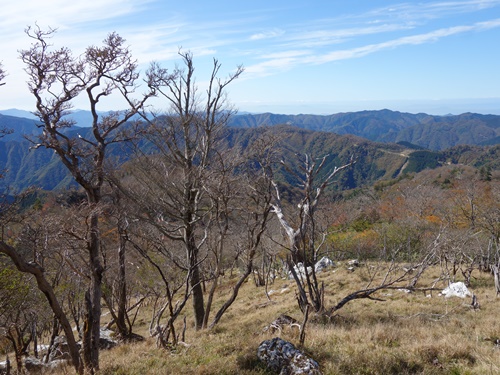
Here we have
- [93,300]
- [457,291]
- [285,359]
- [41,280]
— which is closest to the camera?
[285,359]

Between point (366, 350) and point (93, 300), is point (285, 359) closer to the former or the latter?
point (366, 350)

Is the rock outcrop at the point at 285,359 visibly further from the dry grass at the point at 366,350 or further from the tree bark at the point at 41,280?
the tree bark at the point at 41,280

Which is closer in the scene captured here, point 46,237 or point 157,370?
point 157,370

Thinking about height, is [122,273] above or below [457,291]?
above

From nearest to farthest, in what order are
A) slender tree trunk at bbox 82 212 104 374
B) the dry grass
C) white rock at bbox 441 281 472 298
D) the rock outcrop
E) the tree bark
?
the rock outcrop < the dry grass < the tree bark < slender tree trunk at bbox 82 212 104 374 < white rock at bbox 441 281 472 298

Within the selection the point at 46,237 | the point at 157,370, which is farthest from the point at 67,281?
the point at 157,370

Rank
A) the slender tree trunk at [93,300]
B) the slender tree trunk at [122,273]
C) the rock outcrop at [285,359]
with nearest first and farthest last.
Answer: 1. the rock outcrop at [285,359]
2. the slender tree trunk at [93,300]
3. the slender tree trunk at [122,273]

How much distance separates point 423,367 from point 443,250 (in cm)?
945

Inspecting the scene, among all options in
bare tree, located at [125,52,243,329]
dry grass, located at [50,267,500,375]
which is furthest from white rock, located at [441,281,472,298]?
bare tree, located at [125,52,243,329]

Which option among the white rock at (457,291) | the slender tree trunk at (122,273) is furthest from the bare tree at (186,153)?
the white rock at (457,291)

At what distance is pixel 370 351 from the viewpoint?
6.03 metres

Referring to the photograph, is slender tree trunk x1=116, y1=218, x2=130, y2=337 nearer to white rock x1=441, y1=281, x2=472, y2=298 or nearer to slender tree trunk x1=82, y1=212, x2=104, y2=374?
slender tree trunk x1=82, y1=212, x2=104, y2=374

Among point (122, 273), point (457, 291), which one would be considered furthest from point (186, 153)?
point (457, 291)

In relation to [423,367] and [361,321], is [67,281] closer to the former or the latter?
[361,321]
